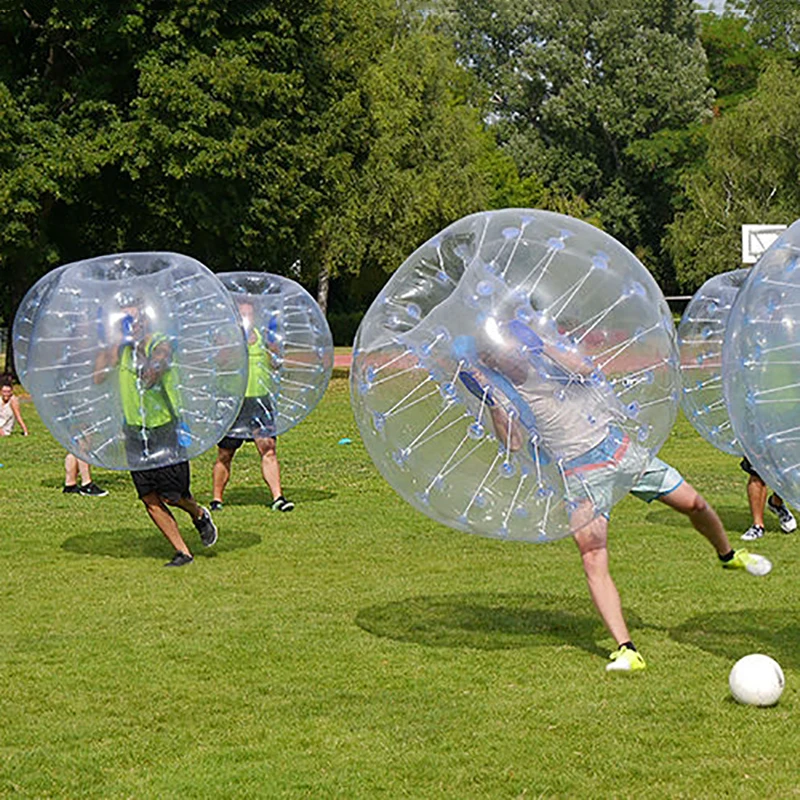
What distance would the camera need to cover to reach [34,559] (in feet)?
36.5

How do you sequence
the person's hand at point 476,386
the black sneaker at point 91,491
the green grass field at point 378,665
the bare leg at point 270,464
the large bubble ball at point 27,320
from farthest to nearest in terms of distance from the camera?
the black sneaker at point 91,491 → the bare leg at point 270,464 → the large bubble ball at point 27,320 → the person's hand at point 476,386 → the green grass field at point 378,665

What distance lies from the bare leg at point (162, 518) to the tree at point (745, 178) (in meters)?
44.8

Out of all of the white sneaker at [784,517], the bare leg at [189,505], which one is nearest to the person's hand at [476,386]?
the bare leg at [189,505]

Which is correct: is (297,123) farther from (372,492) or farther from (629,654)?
(629,654)

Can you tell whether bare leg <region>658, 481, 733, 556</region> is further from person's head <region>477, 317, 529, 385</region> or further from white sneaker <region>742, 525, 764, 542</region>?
white sneaker <region>742, 525, 764, 542</region>

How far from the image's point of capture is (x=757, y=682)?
6.62 m

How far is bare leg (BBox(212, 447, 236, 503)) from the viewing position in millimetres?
13250

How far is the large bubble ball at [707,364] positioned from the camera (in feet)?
35.7

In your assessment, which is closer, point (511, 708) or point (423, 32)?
point (511, 708)

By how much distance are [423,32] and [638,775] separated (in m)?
51.2

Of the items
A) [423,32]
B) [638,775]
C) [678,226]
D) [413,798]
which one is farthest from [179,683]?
[678,226]

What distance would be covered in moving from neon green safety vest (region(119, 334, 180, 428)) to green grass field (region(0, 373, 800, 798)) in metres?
1.18

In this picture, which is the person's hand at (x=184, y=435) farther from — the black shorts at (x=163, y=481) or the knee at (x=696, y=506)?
the knee at (x=696, y=506)

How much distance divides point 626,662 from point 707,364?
4155 mm
